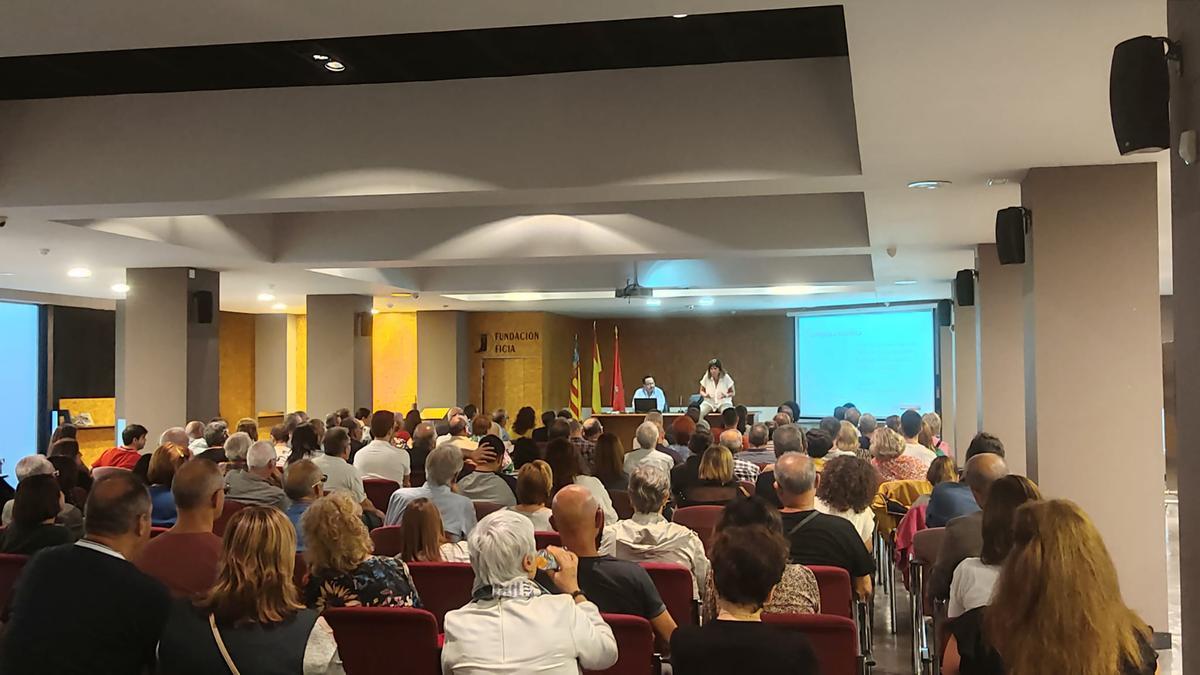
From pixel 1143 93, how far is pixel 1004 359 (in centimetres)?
700

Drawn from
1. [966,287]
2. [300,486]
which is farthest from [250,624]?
[966,287]

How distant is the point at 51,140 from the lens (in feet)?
21.7

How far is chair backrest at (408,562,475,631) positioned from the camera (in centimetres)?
408

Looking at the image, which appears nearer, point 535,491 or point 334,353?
point 535,491

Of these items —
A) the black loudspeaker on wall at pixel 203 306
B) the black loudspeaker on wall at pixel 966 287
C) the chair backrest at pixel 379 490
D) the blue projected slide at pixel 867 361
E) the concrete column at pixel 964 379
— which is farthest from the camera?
the blue projected slide at pixel 867 361

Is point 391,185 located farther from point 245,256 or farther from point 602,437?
point 245,256

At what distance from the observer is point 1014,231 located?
6242 mm

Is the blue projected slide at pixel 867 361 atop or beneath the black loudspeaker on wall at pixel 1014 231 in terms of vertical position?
beneath

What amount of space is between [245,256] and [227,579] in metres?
7.84

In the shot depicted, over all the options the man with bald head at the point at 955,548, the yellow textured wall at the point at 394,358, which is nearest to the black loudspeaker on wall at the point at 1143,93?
the man with bald head at the point at 955,548

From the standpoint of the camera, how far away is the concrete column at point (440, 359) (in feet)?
63.4

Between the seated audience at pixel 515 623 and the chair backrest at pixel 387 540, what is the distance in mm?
2201

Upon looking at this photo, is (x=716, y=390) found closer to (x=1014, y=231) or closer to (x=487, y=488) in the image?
(x=487, y=488)

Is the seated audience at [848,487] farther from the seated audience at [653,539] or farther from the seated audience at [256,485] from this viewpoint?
the seated audience at [256,485]
